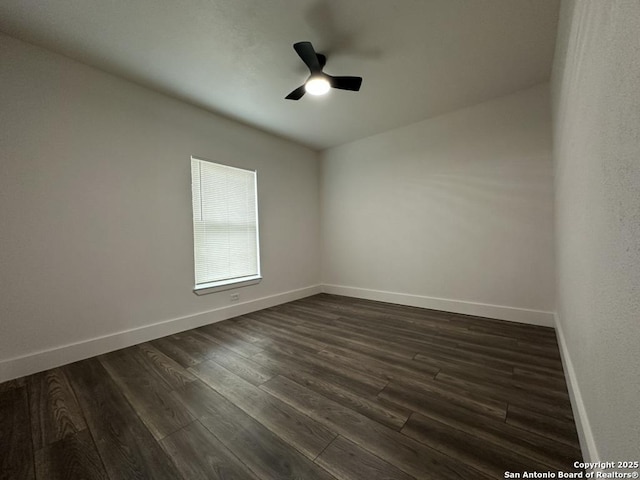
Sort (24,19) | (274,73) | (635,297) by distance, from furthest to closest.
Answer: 1. (274,73)
2. (24,19)
3. (635,297)

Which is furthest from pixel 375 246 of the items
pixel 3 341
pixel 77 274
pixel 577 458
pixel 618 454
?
pixel 3 341

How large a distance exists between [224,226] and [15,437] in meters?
2.39

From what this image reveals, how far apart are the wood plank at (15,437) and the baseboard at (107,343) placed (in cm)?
24

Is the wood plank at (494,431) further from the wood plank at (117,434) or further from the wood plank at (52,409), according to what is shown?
the wood plank at (52,409)

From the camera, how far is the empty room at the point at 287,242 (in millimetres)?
1064

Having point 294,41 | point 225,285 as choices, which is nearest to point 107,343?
point 225,285

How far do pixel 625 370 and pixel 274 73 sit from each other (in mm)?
2959

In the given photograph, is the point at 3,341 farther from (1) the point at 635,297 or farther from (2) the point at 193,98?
(1) the point at 635,297

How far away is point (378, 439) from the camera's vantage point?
1.22 meters

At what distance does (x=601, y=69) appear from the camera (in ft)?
2.73

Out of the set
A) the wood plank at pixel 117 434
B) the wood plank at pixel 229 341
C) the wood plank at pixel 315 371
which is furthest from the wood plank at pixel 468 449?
the wood plank at pixel 229 341

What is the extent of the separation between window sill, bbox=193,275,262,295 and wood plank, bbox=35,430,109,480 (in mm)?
1736

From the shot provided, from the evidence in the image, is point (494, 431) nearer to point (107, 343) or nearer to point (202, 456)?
point (202, 456)

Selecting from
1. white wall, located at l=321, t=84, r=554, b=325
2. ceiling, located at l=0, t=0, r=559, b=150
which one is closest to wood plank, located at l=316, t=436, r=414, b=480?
white wall, located at l=321, t=84, r=554, b=325
